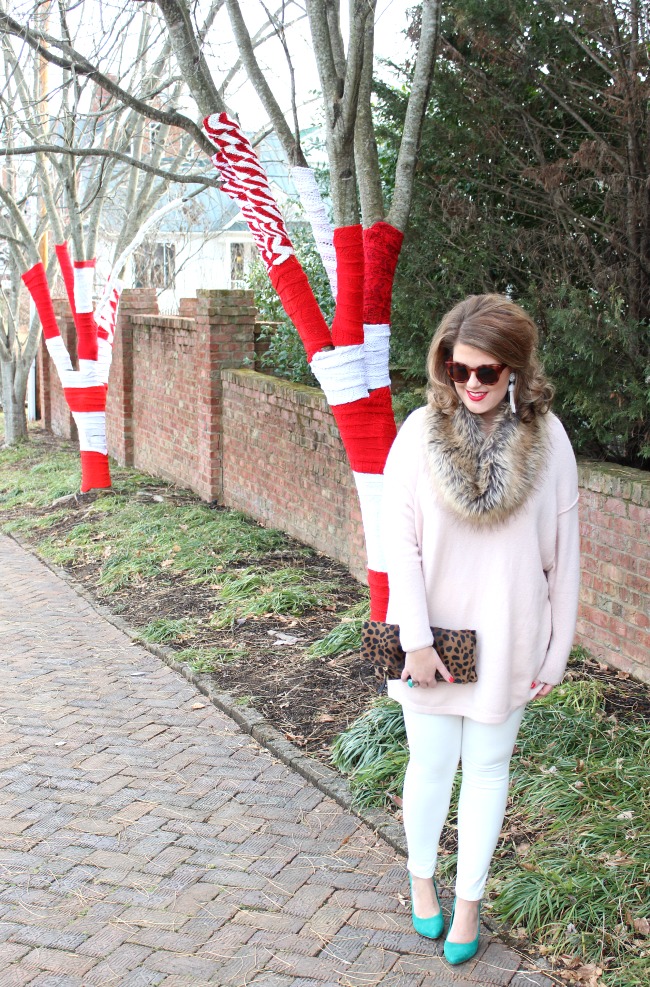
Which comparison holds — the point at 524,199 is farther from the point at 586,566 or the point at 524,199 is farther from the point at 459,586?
the point at 459,586

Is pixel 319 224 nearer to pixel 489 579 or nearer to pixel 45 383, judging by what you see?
pixel 489 579

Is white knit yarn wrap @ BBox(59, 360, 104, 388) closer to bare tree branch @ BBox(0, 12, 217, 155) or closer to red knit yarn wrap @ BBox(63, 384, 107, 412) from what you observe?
red knit yarn wrap @ BBox(63, 384, 107, 412)

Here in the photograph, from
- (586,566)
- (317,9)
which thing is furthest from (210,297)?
(586,566)

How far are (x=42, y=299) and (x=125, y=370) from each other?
1602mm

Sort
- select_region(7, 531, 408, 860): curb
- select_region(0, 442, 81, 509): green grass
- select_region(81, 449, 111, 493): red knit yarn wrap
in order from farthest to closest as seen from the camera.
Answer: select_region(0, 442, 81, 509): green grass → select_region(81, 449, 111, 493): red knit yarn wrap → select_region(7, 531, 408, 860): curb

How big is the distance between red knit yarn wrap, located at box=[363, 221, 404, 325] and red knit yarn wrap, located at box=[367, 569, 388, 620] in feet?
4.32

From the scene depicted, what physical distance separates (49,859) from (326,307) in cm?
560

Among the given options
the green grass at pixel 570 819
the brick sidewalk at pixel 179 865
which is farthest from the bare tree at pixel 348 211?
the brick sidewalk at pixel 179 865

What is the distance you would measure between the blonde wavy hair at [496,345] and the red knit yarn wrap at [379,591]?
2.19 meters

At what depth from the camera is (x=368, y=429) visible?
505cm

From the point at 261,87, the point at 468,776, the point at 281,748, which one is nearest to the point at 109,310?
the point at 261,87

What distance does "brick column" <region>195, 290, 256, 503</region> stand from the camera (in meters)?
9.73

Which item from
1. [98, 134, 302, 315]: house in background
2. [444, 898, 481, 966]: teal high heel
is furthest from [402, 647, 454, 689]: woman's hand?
[98, 134, 302, 315]: house in background

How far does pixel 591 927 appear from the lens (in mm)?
3148
